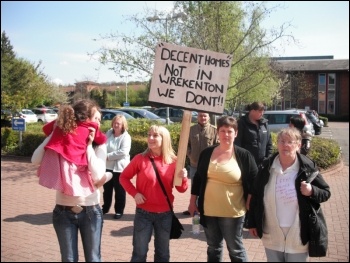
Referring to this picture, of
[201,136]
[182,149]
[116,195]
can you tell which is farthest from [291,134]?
[116,195]

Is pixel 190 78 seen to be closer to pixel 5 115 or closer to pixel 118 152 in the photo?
pixel 118 152

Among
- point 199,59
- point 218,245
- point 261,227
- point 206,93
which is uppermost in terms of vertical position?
point 199,59

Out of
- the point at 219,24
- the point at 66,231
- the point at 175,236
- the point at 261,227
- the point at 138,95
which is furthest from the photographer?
the point at 138,95

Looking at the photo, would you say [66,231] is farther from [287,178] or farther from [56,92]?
[56,92]

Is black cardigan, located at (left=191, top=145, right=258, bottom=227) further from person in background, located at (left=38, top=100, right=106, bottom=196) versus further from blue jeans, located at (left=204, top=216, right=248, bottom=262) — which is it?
person in background, located at (left=38, top=100, right=106, bottom=196)

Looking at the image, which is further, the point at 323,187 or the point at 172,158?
the point at 172,158

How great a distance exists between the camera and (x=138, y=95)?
5722cm

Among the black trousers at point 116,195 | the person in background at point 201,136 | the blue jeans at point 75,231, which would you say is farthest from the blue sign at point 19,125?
the blue jeans at point 75,231

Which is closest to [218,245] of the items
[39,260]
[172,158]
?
[172,158]

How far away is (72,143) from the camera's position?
9.23 ft

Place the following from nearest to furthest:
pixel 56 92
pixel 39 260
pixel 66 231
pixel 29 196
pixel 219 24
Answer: pixel 66 231 → pixel 39 260 → pixel 29 196 → pixel 219 24 → pixel 56 92

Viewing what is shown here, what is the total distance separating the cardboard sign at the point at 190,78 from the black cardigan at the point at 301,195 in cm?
75

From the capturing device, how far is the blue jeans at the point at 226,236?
3281 millimetres

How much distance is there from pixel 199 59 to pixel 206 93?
345 mm
